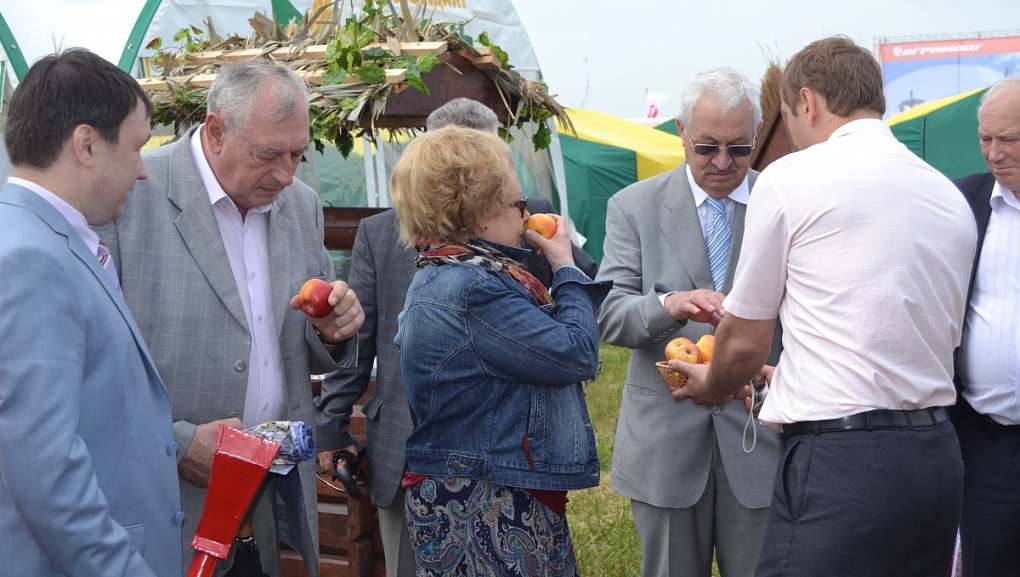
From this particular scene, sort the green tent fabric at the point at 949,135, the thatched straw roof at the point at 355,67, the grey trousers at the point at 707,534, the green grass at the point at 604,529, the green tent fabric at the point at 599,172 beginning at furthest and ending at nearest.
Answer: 1. the green tent fabric at the point at 599,172
2. the green tent fabric at the point at 949,135
3. the green grass at the point at 604,529
4. the thatched straw roof at the point at 355,67
5. the grey trousers at the point at 707,534

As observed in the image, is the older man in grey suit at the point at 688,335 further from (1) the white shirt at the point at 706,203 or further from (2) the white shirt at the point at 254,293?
(2) the white shirt at the point at 254,293

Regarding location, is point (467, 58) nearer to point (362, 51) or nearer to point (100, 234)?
point (362, 51)

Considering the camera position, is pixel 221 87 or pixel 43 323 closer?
pixel 43 323

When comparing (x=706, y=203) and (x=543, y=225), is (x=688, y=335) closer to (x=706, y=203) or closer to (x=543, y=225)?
(x=706, y=203)

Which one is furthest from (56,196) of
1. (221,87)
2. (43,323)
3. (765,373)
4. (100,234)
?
(765,373)

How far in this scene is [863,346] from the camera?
215 cm

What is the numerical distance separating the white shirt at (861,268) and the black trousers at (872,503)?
0.28ft

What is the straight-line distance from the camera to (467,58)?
4184 millimetres

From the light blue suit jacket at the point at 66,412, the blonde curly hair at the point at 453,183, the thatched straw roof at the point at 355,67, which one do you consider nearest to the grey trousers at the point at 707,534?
the blonde curly hair at the point at 453,183

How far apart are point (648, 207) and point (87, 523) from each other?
2149mm

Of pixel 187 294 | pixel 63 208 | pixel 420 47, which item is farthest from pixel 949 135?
pixel 63 208

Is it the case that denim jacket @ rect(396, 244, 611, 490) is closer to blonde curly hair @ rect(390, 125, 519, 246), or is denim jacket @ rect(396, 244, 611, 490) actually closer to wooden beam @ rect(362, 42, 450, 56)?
blonde curly hair @ rect(390, 125, 519, 246)

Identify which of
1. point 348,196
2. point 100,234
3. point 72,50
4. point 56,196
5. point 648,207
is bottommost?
point 348,196

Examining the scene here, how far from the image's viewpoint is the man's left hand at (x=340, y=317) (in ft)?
8.91
